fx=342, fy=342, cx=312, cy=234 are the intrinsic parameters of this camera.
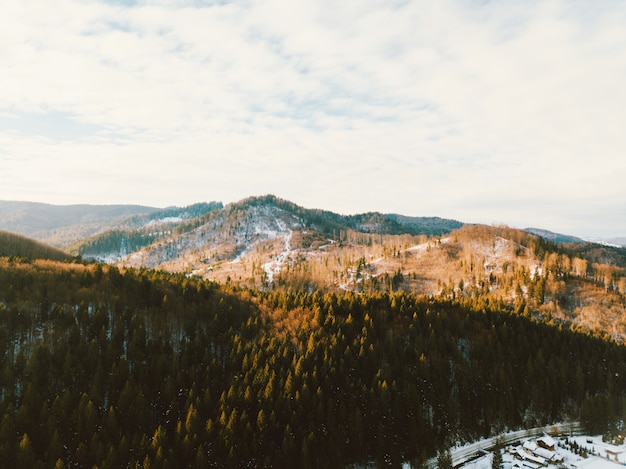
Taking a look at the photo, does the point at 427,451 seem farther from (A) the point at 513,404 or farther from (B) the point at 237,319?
(B) the point at 237,319

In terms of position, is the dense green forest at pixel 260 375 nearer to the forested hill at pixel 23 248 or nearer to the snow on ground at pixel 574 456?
the snow on ground at pixel 574 456

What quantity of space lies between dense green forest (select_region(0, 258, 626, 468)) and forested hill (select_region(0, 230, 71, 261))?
8040cm

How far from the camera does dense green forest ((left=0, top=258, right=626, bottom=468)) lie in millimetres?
54969

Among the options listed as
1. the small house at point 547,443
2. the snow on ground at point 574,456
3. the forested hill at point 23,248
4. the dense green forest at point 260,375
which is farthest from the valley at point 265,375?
the forested hill at point 23,248

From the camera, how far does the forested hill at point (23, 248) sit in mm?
156125

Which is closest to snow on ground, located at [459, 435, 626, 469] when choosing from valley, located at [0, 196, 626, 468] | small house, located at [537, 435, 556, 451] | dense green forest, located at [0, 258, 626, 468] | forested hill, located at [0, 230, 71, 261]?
valley, located at [0, 196, 626, 468]

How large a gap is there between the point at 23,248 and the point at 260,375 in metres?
161

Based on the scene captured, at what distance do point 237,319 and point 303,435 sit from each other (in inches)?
1593

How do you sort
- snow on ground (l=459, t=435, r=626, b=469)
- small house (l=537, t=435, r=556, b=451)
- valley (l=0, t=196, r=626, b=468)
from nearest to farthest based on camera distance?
valley (l=0, t=196, r=626, b=468), snow on ground (l=459, t=435, r=626, b=469), small house (l=537, t=435, r=556, b=451)

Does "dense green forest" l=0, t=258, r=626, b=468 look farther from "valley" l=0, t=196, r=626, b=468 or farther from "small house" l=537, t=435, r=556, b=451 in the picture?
"small house" l=537, t=435, r=556, b=451

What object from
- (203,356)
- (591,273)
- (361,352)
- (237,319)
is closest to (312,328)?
(361,352)

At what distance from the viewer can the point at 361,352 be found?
8194 centimetres

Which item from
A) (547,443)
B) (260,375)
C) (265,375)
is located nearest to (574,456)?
(547,443)

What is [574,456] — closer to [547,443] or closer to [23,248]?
[547,443]
